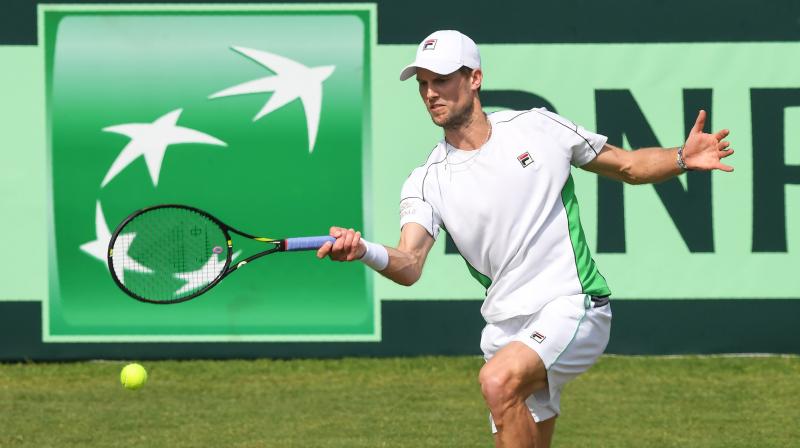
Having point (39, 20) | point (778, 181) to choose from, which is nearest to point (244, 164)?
point (39, 20)

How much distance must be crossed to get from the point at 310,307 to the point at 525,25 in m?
2.40

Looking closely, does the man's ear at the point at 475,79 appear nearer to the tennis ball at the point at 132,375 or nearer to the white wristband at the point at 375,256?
the white wristband at the point at 375,256

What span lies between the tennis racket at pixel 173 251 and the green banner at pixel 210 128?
0.55m

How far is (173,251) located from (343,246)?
102 inches

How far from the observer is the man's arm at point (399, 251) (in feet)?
16.4

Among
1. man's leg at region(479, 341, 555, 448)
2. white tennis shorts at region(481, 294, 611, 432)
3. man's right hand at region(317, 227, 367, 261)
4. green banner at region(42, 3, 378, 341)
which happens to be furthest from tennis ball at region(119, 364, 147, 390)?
man's right hand at region(317, 227, 367, 261)

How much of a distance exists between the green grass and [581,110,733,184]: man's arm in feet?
6.96

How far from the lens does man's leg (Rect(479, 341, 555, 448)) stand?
5234mm

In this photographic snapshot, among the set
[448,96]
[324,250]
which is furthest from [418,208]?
[324,250]

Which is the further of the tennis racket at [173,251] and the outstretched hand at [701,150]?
the outstretched hand at [701,150]

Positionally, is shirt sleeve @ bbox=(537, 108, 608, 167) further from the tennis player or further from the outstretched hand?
the outstretched hand

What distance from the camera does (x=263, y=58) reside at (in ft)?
32.6

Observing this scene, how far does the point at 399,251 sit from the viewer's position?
543 centimetres

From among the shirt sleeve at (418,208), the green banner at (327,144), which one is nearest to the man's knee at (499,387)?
the shirt sleeve at (418,208)
